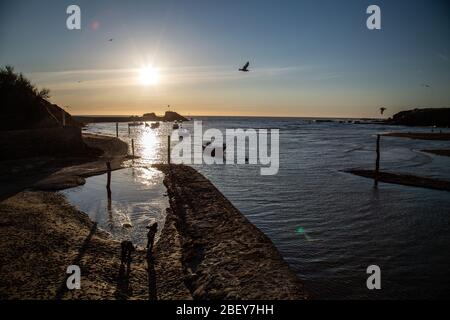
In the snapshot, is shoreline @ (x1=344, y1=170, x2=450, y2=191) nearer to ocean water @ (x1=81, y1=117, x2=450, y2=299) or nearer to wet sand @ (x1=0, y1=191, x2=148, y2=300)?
ocean water @ (x1=81, y1=117, x2=450, y2=299)

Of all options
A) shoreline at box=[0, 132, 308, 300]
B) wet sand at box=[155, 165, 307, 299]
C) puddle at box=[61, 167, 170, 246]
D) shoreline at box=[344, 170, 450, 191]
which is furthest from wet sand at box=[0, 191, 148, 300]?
shoreline at box=[344, 170, 450, 191]

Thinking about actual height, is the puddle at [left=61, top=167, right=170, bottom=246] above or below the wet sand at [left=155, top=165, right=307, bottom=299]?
above

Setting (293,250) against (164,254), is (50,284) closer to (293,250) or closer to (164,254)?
(164,254)

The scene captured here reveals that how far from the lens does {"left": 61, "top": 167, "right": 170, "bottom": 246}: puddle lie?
16183mm

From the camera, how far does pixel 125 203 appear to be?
21391mm

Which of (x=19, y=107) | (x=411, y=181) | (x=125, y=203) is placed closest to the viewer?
(x=125, y=203)

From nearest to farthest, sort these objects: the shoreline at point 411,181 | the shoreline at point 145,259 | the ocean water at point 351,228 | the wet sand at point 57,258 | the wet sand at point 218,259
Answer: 1. the wet sand at point 57,258
2. the shoreline at point 145,259
3. the wet sand at point 218,259
4. the ocean water at point 351,228
5. the shoreline at point 411,181

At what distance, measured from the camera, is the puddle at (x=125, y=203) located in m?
16.2

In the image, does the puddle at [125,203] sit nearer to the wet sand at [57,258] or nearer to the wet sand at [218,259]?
the wet sand at [57,258]

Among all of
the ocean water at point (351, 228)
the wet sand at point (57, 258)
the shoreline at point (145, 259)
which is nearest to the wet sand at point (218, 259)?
the shoreline at point (145, 259)

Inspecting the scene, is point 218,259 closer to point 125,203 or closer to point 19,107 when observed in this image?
point 125,203

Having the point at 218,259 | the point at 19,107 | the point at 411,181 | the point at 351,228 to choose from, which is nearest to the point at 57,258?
the point at 218,259
